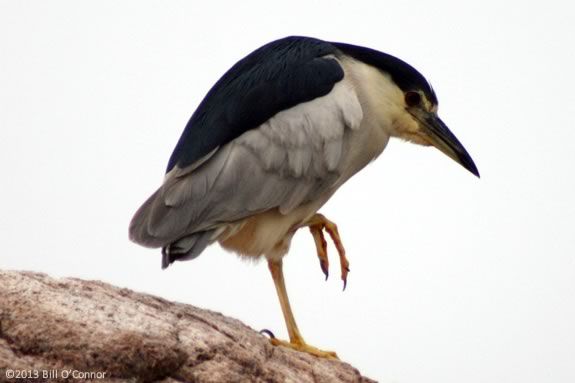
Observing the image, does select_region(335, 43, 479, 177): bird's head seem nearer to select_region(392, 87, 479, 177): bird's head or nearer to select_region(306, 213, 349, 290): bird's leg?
select_region(392, 87, 479, 177): bird's head

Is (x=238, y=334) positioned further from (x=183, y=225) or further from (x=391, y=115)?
(x=391, y=115)

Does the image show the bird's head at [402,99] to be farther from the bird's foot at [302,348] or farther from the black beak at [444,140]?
the bird's foot at [302,348]

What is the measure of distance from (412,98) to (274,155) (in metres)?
1.20

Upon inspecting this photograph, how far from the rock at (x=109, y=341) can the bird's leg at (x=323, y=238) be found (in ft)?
4.91

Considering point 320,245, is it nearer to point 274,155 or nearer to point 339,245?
point 339,245

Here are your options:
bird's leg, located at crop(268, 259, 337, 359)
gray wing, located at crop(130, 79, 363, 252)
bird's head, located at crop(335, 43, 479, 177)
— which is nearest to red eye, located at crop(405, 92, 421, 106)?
bird's head, located at crop(335, 43, 479, 177)

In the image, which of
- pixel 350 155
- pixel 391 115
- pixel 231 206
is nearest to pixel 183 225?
pixel 231 206

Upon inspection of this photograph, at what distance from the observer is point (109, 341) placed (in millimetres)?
4242

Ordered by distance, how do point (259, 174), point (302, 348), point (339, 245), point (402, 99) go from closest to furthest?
point (302, 348) → point (259, 174) → point (339, 245) → point (402, 99)

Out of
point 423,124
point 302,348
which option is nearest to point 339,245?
point 302,348

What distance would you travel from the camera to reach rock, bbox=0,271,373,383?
4.18 m

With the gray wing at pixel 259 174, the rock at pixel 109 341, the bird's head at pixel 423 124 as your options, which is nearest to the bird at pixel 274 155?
the gray wing at pixel 259 174

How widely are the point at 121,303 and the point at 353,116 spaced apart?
2.17 metres

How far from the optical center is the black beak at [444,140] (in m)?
6.98
